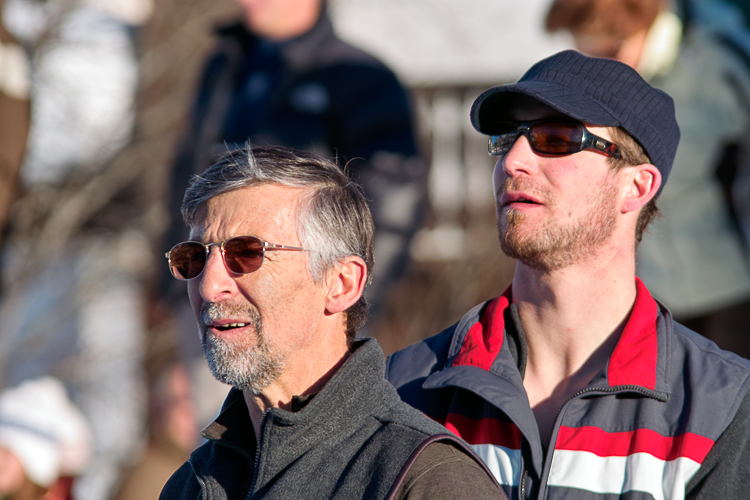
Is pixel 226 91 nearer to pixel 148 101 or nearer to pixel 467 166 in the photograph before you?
pixel 148 101

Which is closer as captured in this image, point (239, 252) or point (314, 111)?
point (239, 252)

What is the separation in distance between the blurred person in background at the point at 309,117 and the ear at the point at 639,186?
164cm

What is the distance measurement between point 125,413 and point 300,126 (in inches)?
194

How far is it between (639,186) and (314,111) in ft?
6.62

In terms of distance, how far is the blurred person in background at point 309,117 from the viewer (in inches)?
166

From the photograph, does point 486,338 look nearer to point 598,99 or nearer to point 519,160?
point 519,160

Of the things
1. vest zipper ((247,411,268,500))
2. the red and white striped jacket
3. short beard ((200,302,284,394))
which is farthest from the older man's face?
the red and white striped jacket

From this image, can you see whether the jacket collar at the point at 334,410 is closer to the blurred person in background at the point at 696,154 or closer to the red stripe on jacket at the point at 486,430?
the red stripe on jacket at the point at 486,430

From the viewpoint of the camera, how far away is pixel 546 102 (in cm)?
245

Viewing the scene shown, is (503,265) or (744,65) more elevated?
(744,65)

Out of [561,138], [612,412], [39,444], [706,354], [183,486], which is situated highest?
[561,138]

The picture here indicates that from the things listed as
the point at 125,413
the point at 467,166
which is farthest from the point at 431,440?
the point at 467,166

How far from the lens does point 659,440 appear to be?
7.27 feet

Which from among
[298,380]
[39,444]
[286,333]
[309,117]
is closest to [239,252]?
[286,333]
